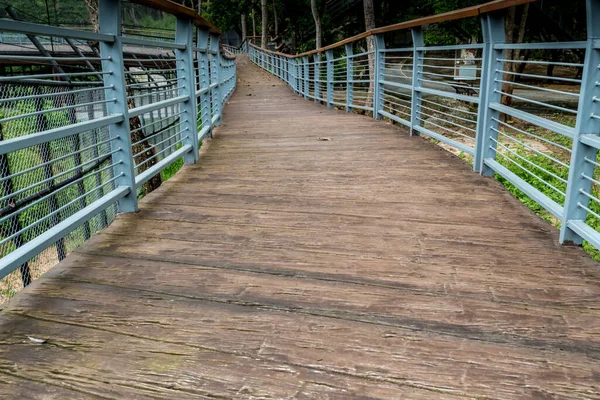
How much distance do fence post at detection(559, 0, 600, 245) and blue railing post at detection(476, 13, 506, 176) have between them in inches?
50.1

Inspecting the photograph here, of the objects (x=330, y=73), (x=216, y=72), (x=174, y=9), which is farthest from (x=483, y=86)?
(x=330, y=73)

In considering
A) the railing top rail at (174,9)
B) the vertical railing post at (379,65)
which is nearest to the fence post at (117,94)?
the railing top rail at (174,9)

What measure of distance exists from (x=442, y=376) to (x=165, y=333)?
0.93 metres

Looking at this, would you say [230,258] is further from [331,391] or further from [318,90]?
[318,90]

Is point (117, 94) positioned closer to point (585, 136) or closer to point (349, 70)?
point (585, 136)

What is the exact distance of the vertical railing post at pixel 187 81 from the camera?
14.7 feet

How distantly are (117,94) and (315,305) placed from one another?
5.79 ft

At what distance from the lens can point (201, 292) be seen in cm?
225

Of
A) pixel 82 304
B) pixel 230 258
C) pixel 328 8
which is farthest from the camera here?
pixel 328 8

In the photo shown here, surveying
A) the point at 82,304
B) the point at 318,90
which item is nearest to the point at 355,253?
the point at 82,304

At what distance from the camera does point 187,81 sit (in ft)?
15.2

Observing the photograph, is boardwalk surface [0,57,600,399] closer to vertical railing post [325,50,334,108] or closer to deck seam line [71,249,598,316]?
deck seam line [71,249,598,316]

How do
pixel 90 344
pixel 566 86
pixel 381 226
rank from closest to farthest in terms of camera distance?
pixel 90 344
pixel 381 226
pixel 566 86

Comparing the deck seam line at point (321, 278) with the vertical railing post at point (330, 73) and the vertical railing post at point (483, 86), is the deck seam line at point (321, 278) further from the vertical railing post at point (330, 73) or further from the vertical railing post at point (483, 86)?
the vertical railing post at point (330, 73)
